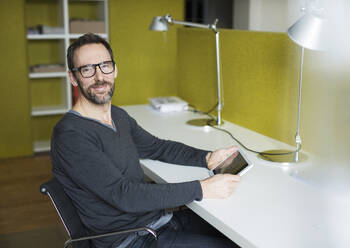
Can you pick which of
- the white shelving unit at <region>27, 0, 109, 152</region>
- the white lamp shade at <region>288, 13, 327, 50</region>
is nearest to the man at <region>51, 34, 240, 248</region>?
the white lamp shade at <region>288, 13, 327, 50</region>

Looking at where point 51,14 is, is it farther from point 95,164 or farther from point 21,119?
point 95,164

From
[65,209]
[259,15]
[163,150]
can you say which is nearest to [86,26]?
[259,15]

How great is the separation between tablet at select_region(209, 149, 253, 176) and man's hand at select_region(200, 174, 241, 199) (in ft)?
0.18

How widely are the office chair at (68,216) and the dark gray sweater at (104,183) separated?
1.0 inches

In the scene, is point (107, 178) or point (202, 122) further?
point (202, 122)

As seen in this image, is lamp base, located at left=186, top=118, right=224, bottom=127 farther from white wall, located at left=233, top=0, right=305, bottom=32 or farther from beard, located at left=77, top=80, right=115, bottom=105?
white wall, located at left=233, top=0, right=305, bottom=32

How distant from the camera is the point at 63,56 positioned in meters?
4.08

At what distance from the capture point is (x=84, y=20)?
13.1 feet

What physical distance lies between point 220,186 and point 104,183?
15.3 inches

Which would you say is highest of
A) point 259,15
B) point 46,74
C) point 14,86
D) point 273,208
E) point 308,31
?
point 259,15

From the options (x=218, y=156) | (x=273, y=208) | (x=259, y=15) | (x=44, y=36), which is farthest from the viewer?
(x=259, y=15)

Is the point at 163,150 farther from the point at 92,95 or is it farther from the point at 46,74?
the point at 46,74

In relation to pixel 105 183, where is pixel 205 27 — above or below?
above

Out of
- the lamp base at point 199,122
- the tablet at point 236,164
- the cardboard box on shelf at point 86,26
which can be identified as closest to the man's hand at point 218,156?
the tablet at point 236,164
